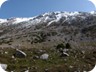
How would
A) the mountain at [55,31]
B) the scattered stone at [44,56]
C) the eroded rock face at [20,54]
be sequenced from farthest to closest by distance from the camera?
the mountain at [55,31] < the eroded rock face at [20,54] < the scattered stone at [44,56]

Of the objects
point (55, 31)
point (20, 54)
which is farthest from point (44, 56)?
point (55, 31)

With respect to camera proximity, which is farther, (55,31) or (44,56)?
(55,31)

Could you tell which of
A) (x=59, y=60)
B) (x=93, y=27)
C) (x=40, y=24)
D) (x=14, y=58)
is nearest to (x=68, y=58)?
(x=59, y=60)

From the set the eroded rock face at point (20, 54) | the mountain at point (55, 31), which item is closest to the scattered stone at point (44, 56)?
the eroded rock face at point (20, 54)

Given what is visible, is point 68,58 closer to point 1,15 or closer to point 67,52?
point 67,52

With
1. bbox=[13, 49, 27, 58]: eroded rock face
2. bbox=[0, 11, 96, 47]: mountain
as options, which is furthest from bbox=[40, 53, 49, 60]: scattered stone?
bbox=[0, 11, 96, 47]: mountain

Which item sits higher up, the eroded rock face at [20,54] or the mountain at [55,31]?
the eroded rock face at [20,54]

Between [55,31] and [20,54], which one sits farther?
[55,31]

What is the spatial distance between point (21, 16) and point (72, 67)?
1.49m

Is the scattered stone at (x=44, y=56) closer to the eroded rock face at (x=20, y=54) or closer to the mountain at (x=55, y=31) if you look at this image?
the eroded rock face at (x=20, y=54)

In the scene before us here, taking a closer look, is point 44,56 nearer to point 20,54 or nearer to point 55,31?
point 20,54

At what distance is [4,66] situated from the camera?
717 cm

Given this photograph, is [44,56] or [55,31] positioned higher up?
[44,56]

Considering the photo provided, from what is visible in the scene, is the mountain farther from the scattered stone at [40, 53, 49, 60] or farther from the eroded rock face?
the scattered stone at [40, 53, 49, 60]
